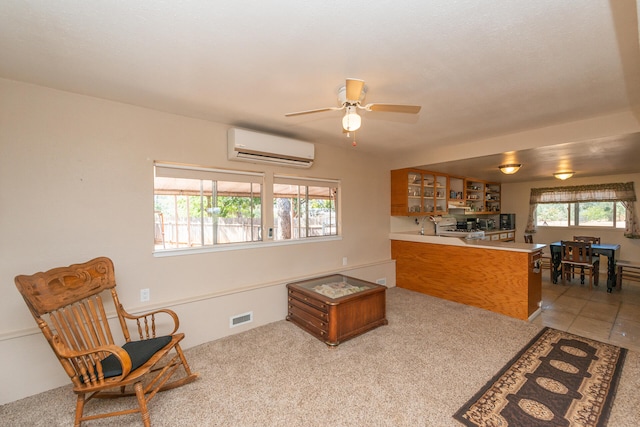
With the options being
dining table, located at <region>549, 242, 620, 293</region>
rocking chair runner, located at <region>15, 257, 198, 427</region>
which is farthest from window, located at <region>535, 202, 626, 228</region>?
rocking chair runner, located at <region>15, 257, 198, 427</region>

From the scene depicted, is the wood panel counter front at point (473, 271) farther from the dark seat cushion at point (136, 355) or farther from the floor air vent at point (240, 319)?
the dark seat cushion at point (136, 355)

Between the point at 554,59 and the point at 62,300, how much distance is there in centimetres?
367

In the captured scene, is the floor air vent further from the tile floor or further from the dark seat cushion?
the tile floor

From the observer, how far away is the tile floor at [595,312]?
9.88 feet

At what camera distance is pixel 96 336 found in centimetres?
199

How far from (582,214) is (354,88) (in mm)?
7635

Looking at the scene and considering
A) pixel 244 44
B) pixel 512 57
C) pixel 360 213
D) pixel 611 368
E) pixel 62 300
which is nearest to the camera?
pixel 244 44

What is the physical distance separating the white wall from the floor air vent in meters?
0.06

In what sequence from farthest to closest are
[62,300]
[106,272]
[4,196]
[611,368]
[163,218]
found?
[163,218]
[611,368]
[106,272]
[4,196]
[62,300]

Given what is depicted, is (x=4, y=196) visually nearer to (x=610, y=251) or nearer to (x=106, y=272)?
(x=106, y=272)

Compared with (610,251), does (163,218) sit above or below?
above

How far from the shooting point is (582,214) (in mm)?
6398

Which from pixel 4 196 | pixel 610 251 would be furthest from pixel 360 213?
pixel 610 251

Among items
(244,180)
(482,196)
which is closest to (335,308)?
(244,180)
